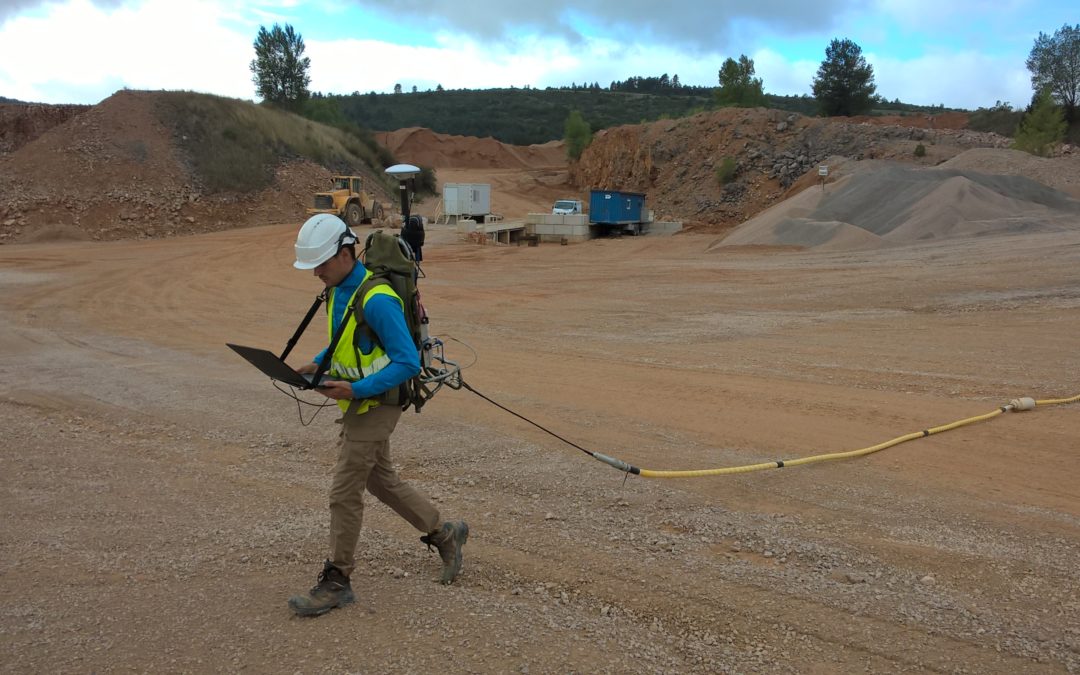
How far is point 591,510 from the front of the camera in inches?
201

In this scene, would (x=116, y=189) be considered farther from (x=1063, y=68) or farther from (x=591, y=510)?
(x=1063, y=68)

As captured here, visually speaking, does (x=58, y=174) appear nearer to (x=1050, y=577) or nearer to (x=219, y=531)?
(x=219, y=531)

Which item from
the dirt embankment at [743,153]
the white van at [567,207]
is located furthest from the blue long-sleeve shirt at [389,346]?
the dirt embankment at [743,153]

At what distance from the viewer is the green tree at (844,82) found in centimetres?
6106

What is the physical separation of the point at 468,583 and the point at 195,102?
44.6 m

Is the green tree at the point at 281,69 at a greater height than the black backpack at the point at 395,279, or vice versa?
the green tree at the point at 281,69

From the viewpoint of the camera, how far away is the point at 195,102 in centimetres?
4209

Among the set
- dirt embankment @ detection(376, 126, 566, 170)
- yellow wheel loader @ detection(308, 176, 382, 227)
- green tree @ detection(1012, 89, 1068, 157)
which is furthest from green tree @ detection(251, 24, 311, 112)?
green tree @ detection(1012, 89, 1068, 157)

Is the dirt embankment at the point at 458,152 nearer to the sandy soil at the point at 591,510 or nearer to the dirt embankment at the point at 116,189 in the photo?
the dirt embankment at the point at 116,189

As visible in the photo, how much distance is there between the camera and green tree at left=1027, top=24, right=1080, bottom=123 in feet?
202

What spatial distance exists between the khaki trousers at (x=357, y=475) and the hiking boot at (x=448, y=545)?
0.31 meters

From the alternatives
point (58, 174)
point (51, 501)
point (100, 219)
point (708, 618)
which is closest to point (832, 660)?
point (708, 618)

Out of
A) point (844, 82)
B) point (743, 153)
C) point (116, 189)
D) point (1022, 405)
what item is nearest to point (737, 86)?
point (844, 82)

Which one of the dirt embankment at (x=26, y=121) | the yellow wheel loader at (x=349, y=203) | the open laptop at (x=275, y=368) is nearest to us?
the open laptop at (x=275, y=368)
